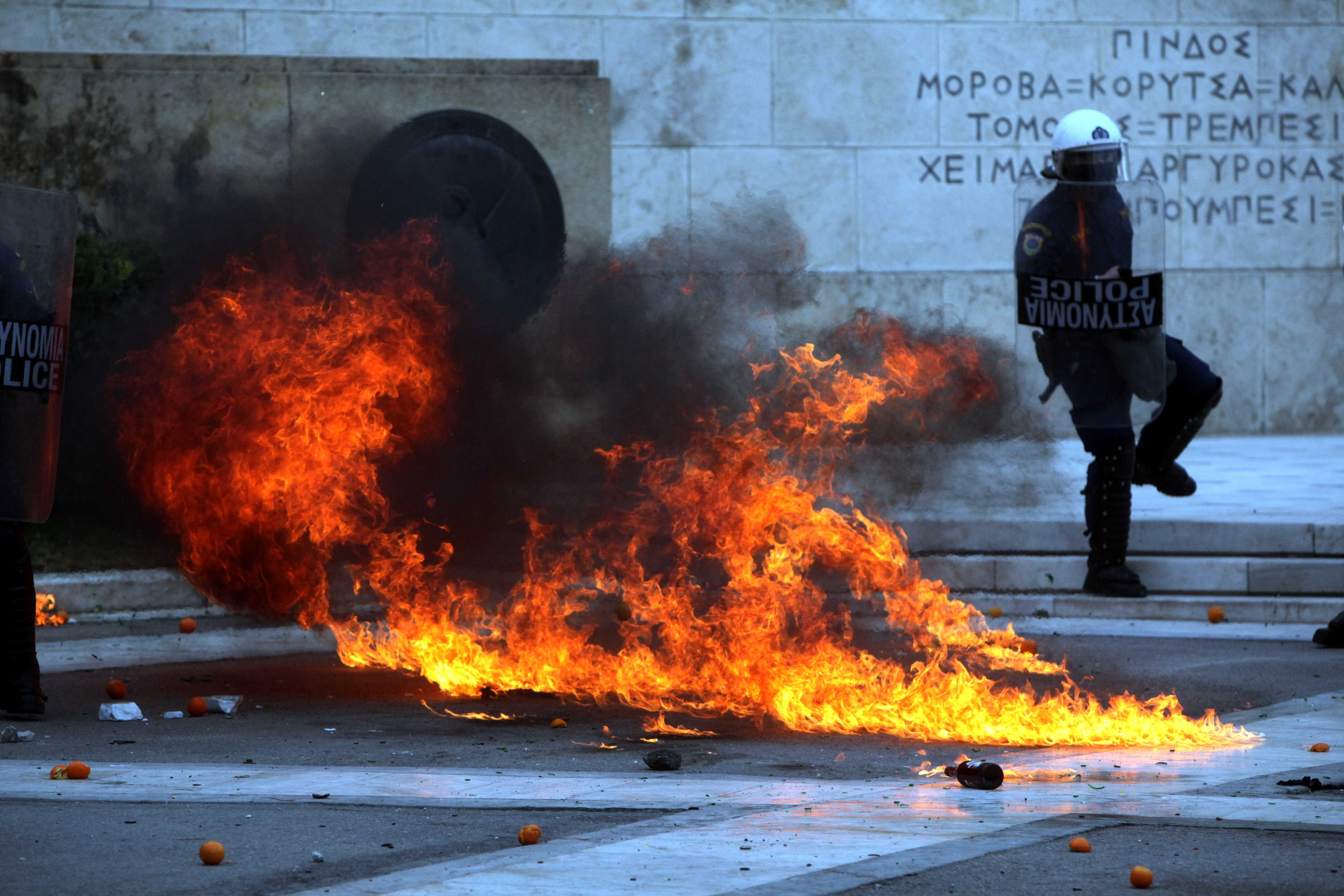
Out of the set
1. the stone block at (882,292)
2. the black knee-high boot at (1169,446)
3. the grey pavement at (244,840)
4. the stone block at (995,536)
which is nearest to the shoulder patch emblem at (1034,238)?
the black knee-high boot at (1169,446)

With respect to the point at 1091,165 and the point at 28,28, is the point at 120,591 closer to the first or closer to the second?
the point at 1091,165

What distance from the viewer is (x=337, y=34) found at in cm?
1397

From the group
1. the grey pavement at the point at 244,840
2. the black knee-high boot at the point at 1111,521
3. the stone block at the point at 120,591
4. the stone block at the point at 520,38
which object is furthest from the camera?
the stone block at the point at 520,38

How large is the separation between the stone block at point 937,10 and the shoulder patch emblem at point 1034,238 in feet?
20.5

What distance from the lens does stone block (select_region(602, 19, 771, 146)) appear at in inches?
561

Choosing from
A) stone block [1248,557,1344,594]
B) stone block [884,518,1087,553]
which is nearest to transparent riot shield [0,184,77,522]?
stone block [884,518,1087,553]

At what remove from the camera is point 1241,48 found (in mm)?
14672

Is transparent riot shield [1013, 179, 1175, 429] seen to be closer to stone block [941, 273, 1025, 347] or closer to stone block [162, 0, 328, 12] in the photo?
stone block [941, 273, 1025, 347]

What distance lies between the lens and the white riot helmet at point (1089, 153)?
28.6 ft

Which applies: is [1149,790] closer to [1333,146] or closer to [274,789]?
[274,789]

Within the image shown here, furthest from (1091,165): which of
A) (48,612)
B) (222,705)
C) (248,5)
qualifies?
(248,5)

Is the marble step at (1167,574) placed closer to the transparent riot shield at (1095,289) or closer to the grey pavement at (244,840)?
the transparent riot shield at (1095,289)

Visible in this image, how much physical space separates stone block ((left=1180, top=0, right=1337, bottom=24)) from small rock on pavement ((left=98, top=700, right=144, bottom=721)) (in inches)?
447

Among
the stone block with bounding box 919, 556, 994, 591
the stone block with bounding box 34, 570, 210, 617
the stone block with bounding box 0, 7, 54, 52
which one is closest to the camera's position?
the stone block with bounding box 34, 570, 210, 617
